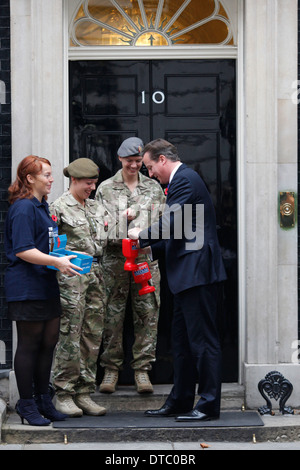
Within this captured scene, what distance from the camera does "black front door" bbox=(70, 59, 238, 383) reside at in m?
7.86

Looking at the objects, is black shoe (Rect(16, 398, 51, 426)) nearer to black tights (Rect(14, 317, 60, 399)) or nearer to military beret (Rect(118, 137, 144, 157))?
black tights (Rect(14, 317, 60, 399))

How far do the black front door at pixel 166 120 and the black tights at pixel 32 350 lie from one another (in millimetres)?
1178

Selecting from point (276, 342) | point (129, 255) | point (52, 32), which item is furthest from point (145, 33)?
point (276, 342)

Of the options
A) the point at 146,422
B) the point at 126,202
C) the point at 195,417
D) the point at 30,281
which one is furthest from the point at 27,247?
the point at 195,417

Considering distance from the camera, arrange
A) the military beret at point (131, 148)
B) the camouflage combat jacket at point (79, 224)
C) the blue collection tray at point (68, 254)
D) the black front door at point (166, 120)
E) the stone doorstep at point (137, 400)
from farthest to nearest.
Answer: the black front door at point (166, 120), the stone doorstep at point (137, 400), the military beret at point (131, 148), the camouflage combat jacket at point (79, 224), the blue collection tray at point (68, 254)

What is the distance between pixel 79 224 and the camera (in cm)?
698

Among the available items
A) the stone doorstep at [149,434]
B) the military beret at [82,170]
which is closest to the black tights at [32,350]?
the stone doorstep at [149,434]

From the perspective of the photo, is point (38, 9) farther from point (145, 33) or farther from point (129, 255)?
point (129, 255)

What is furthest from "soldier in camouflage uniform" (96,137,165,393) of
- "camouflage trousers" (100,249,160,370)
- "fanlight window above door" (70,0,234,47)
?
"fanlight window above door" (70,0,234,47)

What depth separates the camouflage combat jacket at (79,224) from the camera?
22.9ft

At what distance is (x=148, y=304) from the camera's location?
24.5 feet

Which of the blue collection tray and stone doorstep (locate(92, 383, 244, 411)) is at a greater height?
Answer: the blue collection tray

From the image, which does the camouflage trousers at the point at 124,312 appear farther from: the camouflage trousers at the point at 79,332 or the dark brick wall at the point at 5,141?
the dark brick wall at the point at 5,141

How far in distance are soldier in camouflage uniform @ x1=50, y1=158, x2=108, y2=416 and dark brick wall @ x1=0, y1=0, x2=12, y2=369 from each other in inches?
28.7
